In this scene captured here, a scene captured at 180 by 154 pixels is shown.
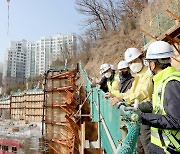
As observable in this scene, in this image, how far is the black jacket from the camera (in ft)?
Result: 6.28

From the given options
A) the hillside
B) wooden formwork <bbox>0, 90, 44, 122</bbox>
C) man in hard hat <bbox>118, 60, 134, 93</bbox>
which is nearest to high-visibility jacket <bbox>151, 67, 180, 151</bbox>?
man in hard hat <bbox>118, 60, 134, 93</bbox>

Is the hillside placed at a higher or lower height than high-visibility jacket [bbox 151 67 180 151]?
higher

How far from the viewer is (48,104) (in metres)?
17.6

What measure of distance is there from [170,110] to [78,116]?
7041mm

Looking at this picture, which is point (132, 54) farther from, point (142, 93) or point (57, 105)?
point (57, 105)

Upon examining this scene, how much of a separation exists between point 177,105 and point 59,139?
591 inches

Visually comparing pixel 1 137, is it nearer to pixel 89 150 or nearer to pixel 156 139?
pixel 89 150

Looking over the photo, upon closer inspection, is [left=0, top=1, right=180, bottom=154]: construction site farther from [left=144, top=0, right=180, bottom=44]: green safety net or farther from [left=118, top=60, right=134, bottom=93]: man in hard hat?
[left=118, top=60, right=134, bottom=93]: man in hard hat

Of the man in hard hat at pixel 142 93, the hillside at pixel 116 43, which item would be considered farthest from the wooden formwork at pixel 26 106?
the man in hard hat at pixel 142 93

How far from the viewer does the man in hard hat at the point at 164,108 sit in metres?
1.94

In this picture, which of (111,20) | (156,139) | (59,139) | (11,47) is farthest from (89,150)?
(11,47)

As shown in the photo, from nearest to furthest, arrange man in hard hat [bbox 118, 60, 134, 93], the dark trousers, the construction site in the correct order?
the dark trousers, the construction site, man in hard hat [bbox 118, 60, 134, 93]

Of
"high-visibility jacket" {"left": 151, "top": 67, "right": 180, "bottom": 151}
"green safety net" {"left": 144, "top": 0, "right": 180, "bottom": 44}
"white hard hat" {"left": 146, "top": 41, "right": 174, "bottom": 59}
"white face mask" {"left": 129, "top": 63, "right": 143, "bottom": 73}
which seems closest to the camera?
"high-visibility jacket" {"left": 151, "top": 67, "right": 180, "bottom": 151}

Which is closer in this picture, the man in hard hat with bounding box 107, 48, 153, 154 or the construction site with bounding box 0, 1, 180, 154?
the man in hard hat with bounding box 107, 48, 153, 154
